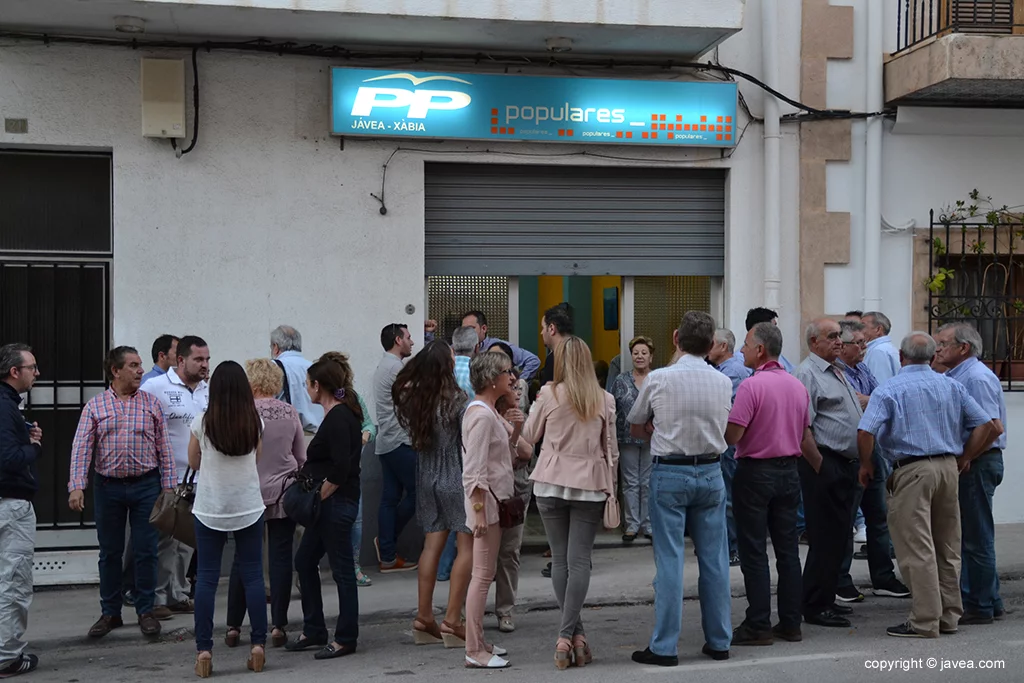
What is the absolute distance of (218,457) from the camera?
21.4 ft

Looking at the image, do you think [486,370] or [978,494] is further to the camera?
[978,494]

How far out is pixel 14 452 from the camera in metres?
6.45

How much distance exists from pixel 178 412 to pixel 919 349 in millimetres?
4936

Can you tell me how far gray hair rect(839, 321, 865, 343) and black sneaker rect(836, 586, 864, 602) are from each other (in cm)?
174

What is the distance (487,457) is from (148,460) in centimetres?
236

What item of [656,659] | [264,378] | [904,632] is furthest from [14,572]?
[904,632]

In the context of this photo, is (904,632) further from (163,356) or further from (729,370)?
(163,356)

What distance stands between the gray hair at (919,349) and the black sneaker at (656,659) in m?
2.41

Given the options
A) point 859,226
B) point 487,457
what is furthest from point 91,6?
point 859,226

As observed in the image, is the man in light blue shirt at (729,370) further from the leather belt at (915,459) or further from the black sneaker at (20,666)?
the black sneaker at (20,666)

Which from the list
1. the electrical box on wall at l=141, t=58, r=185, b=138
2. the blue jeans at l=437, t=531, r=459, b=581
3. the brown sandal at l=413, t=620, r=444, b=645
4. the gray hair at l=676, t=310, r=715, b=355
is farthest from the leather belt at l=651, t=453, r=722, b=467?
the electrical box on wall at l=141, t=58, r=185, b=138

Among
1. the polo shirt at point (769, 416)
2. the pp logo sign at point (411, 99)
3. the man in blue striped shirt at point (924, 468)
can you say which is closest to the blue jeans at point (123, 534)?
the pp logo sign at point (411, 99)

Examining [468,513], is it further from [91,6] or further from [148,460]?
[91,6]

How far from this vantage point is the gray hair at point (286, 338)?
29.4 ft
